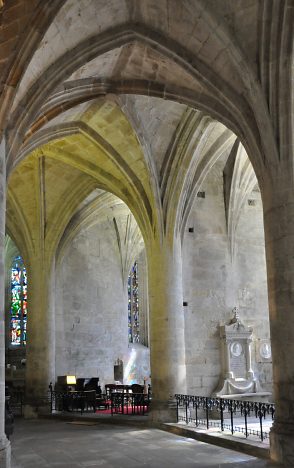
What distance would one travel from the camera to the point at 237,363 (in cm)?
1647

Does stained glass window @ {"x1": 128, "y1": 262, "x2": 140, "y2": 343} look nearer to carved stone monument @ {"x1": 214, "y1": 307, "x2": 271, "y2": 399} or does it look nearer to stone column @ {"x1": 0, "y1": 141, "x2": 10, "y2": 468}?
carved stone monument @ {"x1": 214, "y1": 307, "x2": 271, "y2": 399}

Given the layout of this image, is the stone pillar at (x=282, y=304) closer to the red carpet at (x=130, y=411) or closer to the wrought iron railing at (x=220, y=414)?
the wrought iron railing at (x=220, y=414)

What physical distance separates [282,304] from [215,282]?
27.9ft

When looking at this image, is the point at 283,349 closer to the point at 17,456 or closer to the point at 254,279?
the point at 17,456

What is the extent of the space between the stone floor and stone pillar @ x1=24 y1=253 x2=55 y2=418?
4475 mm

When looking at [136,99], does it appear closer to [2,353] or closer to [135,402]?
[2,353]

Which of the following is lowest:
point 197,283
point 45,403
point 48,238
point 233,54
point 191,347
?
point 45,403

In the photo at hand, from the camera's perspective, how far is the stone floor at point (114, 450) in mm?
8461

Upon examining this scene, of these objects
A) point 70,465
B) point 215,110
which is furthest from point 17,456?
point 215,110

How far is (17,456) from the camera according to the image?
9.34 m

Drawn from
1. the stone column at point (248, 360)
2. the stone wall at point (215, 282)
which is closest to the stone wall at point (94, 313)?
the stone wall at point (215, 282)

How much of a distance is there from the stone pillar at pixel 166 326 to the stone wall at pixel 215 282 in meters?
1.41

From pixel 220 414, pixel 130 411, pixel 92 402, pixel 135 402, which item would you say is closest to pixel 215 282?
pixel 135 402

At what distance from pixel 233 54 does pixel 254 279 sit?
9.65m
